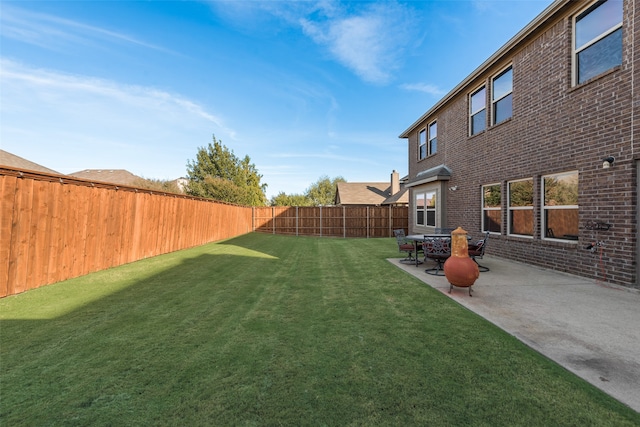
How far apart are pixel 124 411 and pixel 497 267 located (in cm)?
842

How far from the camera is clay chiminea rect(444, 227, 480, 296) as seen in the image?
4754 mm

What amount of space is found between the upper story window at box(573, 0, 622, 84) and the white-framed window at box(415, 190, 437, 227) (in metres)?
7.18

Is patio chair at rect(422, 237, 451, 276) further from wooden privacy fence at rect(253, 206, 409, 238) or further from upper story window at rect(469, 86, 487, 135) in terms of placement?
wooden privacy fence at rect(253, 206, 409, 238)

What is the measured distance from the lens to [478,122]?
1009cm

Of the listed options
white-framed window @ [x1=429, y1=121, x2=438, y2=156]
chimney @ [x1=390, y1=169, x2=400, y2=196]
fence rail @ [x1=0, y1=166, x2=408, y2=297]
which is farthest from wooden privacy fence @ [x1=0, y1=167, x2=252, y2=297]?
chimney @ [x1=390, y1=169, x2=400, y2=196]

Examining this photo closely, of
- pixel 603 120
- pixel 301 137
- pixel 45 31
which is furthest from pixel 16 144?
pixel 603 120

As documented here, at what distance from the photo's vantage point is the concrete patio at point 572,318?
251 cm

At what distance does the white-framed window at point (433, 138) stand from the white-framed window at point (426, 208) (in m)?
2.18

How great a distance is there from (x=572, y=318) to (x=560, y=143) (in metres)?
4.85

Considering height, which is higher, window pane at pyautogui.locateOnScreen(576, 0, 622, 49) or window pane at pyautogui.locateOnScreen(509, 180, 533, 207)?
window pane at pyautogui.locateOnScreen(576, 0, 622, 49)

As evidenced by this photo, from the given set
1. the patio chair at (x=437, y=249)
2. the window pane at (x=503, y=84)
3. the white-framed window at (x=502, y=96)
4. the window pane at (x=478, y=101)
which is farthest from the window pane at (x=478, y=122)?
Result: the patio chair at (x=437, y=249)

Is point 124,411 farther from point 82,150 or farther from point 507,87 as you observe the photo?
point 82,150

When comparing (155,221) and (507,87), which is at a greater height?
(507,87)

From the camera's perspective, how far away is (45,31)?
909cm
